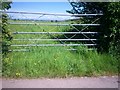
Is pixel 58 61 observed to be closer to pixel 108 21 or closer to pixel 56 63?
pixel 56 63

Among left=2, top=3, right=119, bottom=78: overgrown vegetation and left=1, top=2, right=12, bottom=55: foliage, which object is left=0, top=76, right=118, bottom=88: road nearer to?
left=2, top=3, right=119, bottom=78: overgrown vegetation

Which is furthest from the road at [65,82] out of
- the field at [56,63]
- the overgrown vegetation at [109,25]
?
the overgrown vegetation at [109,25]

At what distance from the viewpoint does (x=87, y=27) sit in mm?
8508

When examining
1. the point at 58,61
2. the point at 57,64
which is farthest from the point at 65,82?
the point at 58,61

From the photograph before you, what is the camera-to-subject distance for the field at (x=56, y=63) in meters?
6.80

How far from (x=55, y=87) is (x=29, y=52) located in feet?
7.32

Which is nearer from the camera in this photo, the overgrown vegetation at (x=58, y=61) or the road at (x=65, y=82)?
the road at (x=65, y=82)

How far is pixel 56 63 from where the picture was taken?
23.2ft

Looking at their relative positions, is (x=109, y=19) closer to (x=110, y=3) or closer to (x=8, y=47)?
(x=110, y=3)

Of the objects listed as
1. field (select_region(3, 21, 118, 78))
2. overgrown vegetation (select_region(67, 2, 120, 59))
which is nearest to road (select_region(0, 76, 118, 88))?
field (select_region(3, 21, 118, 78))

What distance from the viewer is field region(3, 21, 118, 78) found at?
22.3 ft

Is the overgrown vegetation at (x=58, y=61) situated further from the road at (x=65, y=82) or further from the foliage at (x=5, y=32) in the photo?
the road at (x=65, y=82)

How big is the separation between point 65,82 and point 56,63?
846 mm

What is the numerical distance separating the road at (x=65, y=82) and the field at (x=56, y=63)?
224 millimetres
